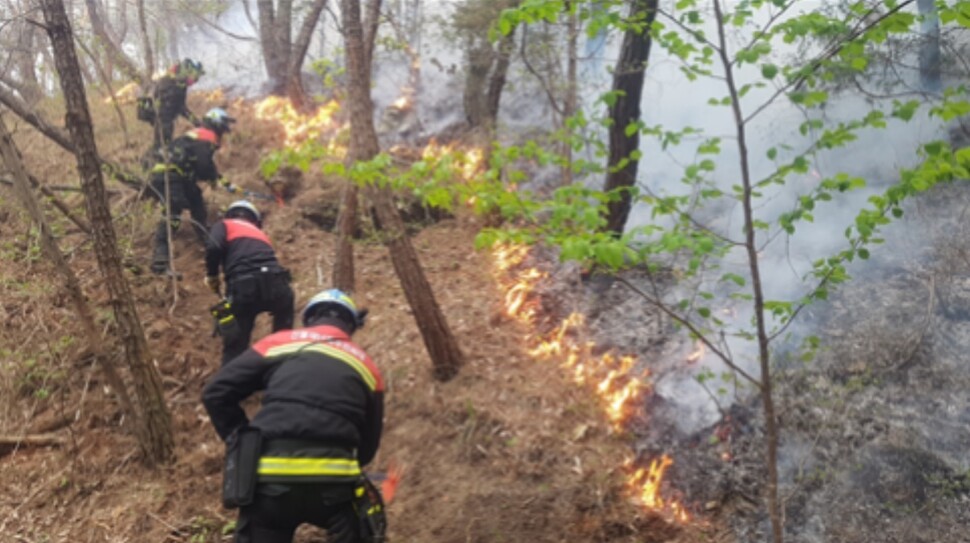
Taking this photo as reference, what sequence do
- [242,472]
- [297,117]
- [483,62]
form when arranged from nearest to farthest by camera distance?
1. [242,472]
2. [483,62]
3. [297,117]

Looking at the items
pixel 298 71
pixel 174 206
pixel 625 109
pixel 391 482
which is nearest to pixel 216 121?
pixel 174 206

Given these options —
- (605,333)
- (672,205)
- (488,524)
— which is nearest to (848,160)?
(605,333)

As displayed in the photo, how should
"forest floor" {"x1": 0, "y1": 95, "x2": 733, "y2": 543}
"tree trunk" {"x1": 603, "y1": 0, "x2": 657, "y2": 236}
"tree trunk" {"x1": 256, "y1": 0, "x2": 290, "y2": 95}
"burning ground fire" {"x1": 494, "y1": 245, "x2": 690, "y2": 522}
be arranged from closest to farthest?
1. "forest floor" {"x1": 0, "y1": 95, "x2": 733, "y2": 543}
2. "burning ground fire" {"x1": 494, "y1": 245, "x2": 690, "y2": 522}
3. "tree trunk" {"x1": 603, "y1": 0, "x2": 657, "y2": 236}
4. "tree trunk" {"x1": 256, "y1": 0, "x2": 290, "y2": 95}

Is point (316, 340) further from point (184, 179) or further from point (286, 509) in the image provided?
point (184, 179)

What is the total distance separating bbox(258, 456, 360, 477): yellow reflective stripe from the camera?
136 inches

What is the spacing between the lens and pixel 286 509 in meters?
3.50

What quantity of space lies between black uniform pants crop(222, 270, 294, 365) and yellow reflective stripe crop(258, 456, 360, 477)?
323cm

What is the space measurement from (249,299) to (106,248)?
1518 millimetres

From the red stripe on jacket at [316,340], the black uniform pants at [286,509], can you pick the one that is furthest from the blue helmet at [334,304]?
the black uniform pants at [286,509]

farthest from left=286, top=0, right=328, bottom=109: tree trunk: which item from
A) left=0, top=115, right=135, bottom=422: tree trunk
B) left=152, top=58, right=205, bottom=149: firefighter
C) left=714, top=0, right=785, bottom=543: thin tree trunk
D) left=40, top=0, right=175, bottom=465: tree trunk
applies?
left=714, top=0, right=785, bottom=543: thin tree trunk

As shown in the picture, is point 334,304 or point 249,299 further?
point 249,299

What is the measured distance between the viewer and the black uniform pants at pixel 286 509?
11.4 ft

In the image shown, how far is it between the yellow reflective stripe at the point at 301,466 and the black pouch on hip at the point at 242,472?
0.05 metres

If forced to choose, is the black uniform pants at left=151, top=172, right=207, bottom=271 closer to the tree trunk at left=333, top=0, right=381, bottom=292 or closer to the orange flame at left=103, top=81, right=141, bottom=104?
the tree trunk at left=333, top=0, right=381, bottom=292
